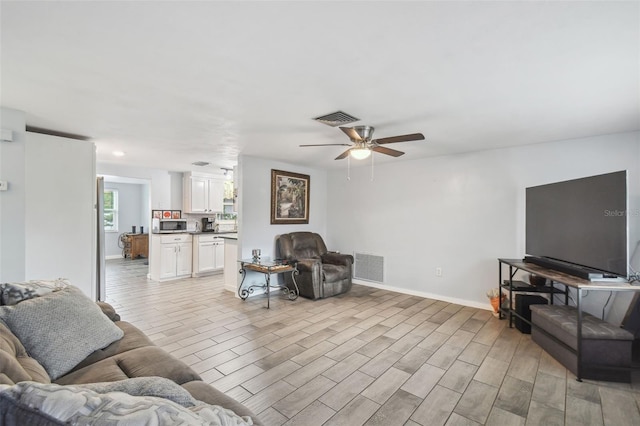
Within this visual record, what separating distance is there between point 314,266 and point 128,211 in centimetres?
733

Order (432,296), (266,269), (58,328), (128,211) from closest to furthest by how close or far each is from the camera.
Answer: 1. (58,328)
2. (266,269)
3. (432,296)
4. (128,211)

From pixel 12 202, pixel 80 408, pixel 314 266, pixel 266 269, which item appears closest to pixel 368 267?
pixel 314 266

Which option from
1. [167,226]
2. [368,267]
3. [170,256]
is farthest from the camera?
[167,226]

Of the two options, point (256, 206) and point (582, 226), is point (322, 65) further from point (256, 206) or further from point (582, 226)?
point (256, 206)

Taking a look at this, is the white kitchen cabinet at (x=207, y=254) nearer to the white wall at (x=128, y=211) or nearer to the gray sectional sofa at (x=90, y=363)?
the white wall at (x=128, y=211)

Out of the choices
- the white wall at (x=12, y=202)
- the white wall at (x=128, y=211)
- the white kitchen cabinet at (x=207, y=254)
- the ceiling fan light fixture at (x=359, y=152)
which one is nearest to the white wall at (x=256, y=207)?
the white kitchen cabinet at (x=207, y=254)

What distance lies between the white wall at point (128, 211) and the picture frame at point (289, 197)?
5603 millimetres

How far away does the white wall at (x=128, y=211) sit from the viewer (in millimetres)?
8797

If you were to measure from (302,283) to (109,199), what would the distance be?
7398 mm

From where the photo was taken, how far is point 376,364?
275 cm

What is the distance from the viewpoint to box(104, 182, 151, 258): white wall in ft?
28.9

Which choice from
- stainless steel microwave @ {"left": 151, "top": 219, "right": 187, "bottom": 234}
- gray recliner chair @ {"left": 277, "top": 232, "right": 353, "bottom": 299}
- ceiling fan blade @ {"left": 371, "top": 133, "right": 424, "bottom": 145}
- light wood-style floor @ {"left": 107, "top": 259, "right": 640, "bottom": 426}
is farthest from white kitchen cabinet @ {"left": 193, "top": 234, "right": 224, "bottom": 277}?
ceiling fan blade @ {"left": 371, "top": 133, "right": 424, "bottom": 145}

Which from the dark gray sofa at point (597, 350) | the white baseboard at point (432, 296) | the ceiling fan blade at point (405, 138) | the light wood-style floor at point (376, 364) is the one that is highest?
the ceiling fan blade at point (405, 138)

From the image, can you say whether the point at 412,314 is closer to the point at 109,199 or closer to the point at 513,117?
the point at 513,117
